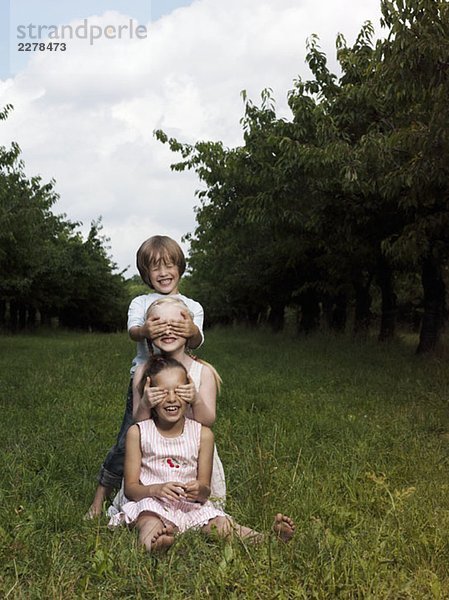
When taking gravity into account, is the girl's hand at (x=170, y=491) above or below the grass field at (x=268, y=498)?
above

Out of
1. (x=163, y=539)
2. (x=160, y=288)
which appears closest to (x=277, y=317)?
(x=160, y=288)

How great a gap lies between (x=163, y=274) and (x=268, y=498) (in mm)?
1619

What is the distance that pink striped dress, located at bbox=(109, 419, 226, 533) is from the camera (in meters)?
3.90

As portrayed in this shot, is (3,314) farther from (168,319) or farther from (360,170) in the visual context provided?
(168,319)

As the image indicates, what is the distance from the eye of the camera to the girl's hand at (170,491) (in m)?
3.76

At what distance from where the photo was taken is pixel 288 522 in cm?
357

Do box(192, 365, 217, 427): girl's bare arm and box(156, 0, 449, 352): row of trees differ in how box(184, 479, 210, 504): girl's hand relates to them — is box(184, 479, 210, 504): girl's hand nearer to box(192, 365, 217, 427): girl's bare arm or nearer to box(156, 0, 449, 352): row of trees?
box(192, 365, 217, 427): girl's bare arm

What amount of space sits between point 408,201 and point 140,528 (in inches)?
364

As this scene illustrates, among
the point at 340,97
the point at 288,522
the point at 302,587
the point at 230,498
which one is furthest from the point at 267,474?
the point at 340,97

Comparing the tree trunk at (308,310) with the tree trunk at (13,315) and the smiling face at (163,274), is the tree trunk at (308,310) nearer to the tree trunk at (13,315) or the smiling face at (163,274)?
the tree trunk at (13,315)

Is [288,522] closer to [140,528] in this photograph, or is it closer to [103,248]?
[140,528]

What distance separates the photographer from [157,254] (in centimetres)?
397

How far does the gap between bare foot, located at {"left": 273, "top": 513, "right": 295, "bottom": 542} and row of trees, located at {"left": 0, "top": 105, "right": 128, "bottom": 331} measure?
14952 mm

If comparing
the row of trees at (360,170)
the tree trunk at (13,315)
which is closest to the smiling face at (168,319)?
the row of trees at (360,170)
